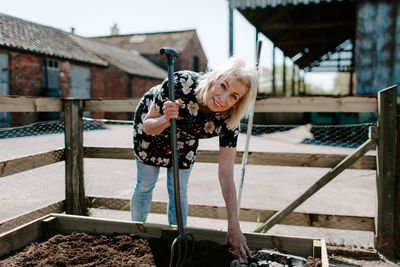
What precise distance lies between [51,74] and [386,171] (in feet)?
49.4

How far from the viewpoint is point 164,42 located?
2759 cm

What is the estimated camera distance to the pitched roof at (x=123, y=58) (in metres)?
20.2

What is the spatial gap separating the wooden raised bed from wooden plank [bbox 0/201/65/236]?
48cm

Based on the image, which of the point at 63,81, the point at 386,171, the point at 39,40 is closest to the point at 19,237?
the point at 386,171

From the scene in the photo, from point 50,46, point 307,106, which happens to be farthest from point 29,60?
point 307,106

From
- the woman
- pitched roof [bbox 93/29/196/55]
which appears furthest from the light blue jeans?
pitched roof [bbox 93/29/196/55]

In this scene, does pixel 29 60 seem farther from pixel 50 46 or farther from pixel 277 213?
pixel 277 213

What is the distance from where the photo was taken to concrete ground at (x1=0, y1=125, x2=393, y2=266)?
310cm

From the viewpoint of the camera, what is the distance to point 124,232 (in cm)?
206

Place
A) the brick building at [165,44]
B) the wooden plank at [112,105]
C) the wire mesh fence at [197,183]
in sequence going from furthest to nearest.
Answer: the brick building at [165,44]
the wire mesh fence at [197,183]
the wooden plank at [112,105]

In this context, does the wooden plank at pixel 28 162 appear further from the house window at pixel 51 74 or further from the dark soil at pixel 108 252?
the house window at pixel 51 74

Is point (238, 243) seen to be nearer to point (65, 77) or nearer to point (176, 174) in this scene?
point (176, 174)

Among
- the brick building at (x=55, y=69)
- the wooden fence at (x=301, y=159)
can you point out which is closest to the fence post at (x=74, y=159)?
the wooden fence at (x=301, y=159)

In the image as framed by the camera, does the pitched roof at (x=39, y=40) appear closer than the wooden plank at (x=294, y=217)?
No
